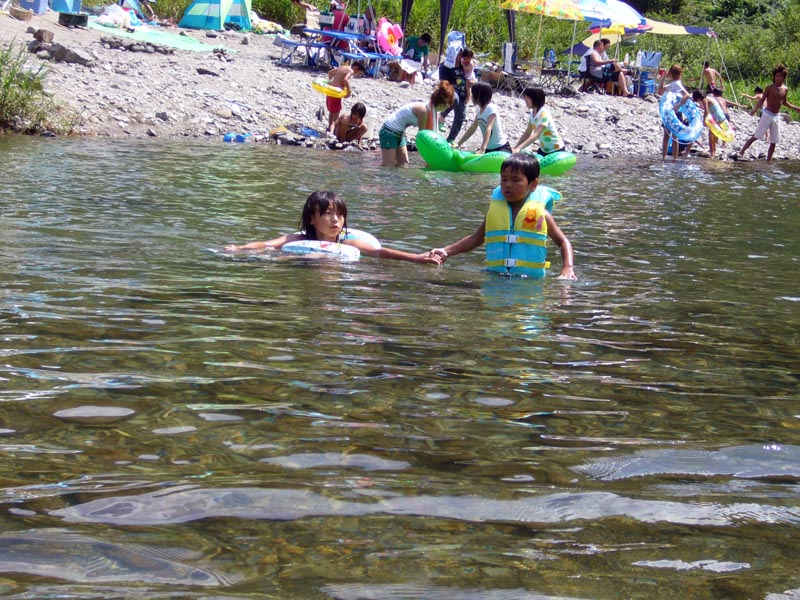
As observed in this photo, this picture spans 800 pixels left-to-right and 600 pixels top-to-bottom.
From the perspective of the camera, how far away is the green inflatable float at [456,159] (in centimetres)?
1426

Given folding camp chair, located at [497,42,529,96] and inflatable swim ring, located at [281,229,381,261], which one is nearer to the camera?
inflatable swim ring, located at [281,229,381,261]

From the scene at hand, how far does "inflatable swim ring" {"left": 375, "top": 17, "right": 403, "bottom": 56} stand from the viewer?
22225 mm

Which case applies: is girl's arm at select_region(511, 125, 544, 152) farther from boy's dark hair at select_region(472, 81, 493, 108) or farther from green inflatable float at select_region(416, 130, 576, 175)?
boy's dark hair at select_region(472, 81, 493, 108)

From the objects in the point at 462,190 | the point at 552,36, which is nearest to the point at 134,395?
the point at 462,190

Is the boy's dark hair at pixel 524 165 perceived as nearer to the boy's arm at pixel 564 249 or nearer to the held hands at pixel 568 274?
the boy's arm at pixel 564 249

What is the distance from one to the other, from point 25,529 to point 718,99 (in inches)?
853

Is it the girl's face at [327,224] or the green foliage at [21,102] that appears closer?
the girl's face at [327,224]

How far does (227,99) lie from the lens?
1820 centimetres

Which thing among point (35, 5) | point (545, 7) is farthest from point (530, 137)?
point (35, 5)

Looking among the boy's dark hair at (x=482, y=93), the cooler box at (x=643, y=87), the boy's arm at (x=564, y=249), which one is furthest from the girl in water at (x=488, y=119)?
the cooler box at (x=643, y=87)

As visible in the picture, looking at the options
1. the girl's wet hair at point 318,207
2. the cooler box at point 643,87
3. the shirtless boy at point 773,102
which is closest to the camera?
the girl's wet hair at point 318,207

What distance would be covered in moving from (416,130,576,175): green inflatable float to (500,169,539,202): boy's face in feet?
23.9

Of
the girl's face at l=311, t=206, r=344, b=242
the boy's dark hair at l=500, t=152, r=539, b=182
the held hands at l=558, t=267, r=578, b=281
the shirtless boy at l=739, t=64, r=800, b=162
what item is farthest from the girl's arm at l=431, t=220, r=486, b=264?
the shirtless boy at l=739, t=64, r=800, b=162

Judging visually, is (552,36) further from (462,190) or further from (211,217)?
(211,217)
